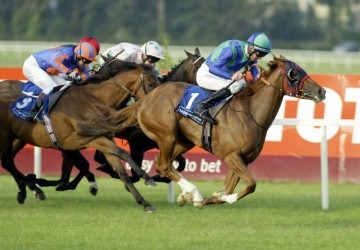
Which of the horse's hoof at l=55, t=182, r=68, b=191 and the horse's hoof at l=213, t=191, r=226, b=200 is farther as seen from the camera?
the horse's hoof at l=55, t=182, r=68, b=191

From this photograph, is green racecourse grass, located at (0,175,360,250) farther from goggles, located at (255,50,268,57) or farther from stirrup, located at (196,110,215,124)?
goggles, located at (255,50,268,57)

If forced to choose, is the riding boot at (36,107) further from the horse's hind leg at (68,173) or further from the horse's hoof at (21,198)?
the horse's hoof at (21,198)

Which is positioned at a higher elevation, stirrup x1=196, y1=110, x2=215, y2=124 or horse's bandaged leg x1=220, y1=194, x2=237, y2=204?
stirrup x1=196, y1=110, x2=215, y2=124

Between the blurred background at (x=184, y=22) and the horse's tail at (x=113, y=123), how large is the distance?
114ft

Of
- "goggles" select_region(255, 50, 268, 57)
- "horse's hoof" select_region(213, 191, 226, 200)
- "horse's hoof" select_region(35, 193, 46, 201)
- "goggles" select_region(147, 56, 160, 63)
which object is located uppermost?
"goggles" select_region(255, 50, 268, 57)

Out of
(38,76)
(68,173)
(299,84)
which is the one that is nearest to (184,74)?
(38,76)

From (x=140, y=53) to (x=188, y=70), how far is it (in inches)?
27.9

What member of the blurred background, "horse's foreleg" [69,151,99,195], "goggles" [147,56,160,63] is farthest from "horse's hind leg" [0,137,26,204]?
the blurred background

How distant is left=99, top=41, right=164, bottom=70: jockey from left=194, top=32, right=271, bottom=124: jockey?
958mm

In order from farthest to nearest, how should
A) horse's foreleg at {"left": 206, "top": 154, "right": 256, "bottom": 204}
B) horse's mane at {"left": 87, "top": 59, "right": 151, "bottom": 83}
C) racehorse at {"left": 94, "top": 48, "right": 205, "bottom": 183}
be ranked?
racehorse at {"left": 94, "top": 48, "right": 205, "bottom": 183}, horse's mane at {"left": 87, "top": 59, "right": 151, "bottom": 83}, horse's foreleg at {"left": 206, "top": 154, "right": 256, "bottom": 204}

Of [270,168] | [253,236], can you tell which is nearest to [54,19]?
[270,168]

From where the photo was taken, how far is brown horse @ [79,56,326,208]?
832 cm

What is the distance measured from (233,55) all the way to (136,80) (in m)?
1.13

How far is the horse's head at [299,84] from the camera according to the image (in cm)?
823
